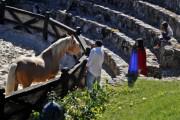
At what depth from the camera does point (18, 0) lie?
30.1 metres

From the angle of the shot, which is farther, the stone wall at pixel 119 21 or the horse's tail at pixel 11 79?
the stone wall at pixel 119 21

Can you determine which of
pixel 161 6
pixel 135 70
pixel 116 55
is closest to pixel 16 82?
pixel 135 70

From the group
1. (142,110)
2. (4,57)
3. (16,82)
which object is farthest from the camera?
(4,57)

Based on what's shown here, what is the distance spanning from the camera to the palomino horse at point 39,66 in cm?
1438

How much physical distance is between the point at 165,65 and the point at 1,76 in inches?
226

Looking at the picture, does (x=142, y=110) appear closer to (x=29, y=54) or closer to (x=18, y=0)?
(x=29, y=54)

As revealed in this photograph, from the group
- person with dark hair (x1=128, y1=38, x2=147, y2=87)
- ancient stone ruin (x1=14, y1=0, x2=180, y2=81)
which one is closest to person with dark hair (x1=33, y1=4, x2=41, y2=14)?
ancient stone ruin (x1=14, y1=0, x2=180, y2=81)

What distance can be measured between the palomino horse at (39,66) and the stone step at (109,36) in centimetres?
339

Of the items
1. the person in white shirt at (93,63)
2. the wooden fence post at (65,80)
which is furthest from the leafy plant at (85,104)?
the person in white shirt at (93,63)

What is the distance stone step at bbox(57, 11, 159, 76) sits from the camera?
20183mm

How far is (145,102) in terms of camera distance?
42.6 feet

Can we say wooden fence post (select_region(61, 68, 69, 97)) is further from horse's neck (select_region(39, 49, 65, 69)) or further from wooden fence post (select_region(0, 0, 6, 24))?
wooden fence post (select_region(0, 0, 6, 24))

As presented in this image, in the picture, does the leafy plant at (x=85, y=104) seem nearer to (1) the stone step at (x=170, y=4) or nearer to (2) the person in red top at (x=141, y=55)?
(2) the person in red top at (x=141, y=55)

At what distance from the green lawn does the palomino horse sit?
2.05m
